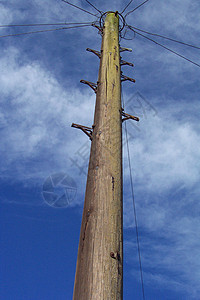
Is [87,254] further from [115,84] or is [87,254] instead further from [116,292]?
[115,84]

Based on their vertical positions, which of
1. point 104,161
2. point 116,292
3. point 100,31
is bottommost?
point 116,292

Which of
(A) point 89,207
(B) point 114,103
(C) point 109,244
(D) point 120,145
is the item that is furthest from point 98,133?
(C) point 109,244

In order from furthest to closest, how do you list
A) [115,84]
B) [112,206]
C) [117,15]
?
[117,15] < [115,84] < [112,206]

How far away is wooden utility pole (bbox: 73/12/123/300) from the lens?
7.20 ft

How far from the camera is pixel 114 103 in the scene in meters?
3.64

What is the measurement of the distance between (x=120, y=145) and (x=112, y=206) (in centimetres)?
84

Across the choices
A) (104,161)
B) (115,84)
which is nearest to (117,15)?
(115,84)

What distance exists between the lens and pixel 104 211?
2.58m

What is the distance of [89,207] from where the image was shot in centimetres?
266

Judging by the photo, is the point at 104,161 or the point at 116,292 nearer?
the point at 116,292

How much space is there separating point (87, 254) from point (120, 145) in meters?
1.31

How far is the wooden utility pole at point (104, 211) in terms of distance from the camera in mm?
2193

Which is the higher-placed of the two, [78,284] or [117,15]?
[117,15]

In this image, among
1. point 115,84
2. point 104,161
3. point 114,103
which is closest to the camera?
point 104,161
